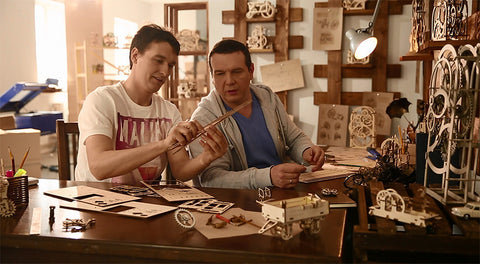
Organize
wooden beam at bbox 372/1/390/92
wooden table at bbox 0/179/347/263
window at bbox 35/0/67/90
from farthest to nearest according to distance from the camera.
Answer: window at bbox 35/0/67/90 → wooden beam at bbox 372/1/390/92 → wooden table at bbox 0/179/347/263

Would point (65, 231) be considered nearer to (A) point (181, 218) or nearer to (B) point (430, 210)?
(A) point (181, 218)

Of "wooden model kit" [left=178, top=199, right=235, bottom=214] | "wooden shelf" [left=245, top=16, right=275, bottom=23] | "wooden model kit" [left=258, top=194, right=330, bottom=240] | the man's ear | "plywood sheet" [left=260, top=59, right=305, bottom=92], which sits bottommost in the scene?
"wooden model kit" [left=178, top=199, right=235, bottom=214]

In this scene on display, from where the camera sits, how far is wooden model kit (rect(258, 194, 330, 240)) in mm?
1164

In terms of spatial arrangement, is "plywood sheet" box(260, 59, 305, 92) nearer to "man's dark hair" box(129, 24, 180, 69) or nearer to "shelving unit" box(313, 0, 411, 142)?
"shelving unit" box(313, 0, 411, 142)

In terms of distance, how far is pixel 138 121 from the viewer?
2125 millimetres

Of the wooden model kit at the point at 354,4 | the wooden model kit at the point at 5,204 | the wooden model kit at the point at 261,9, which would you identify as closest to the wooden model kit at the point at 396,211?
the wooden model kit at the point at 5,204

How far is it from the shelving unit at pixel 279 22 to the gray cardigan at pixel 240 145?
152 centimetres

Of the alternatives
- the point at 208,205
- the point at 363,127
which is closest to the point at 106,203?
the point at 208,205

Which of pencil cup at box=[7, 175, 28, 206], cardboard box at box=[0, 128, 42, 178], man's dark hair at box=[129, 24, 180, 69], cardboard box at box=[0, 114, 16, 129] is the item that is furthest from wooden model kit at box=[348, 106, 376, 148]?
cardboard box at box=[0, 114, 16, 129]

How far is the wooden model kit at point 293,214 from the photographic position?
1164mm

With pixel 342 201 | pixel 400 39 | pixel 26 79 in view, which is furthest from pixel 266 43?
pixel 26 79

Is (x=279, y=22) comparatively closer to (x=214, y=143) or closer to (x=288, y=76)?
(x=288, y=76)

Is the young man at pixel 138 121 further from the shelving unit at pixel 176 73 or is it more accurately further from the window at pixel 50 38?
the window at pixel 50 38

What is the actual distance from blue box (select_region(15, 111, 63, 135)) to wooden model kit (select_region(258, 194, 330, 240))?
5.32m
